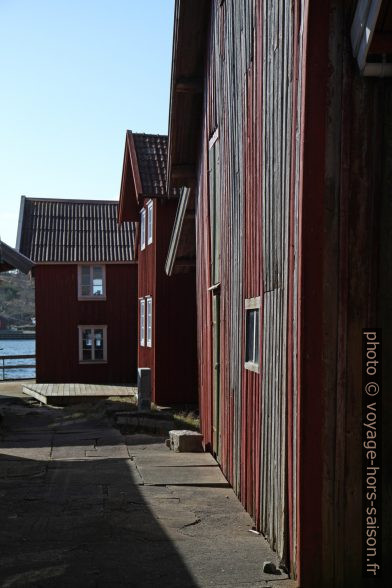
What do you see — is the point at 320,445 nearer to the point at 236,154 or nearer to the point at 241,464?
the point at 241,464

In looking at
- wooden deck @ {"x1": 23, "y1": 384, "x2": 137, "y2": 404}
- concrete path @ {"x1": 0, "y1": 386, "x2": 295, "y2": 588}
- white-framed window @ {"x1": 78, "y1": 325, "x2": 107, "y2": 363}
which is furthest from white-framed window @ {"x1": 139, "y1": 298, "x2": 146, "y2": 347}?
concrete path @ {"x1": 0, "y1": 386, "x2": 295, "y2": 588}

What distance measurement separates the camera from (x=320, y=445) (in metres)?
5.94

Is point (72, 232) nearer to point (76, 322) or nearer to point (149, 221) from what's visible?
point (76, 322)

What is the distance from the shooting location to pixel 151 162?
2294 cm

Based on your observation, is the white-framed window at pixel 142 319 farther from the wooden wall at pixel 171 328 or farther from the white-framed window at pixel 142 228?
the wooden wall at pixel 171 328

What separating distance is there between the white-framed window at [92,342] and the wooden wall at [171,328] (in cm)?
885

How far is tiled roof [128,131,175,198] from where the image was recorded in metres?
21.7

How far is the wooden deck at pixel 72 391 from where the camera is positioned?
24594mm

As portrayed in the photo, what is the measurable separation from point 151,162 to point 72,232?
32.3ft

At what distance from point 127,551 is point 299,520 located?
1.81 meters

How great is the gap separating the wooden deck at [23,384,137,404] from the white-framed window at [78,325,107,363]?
2245mm

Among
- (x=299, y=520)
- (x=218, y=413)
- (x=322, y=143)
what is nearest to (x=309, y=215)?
(x=322, y=143)

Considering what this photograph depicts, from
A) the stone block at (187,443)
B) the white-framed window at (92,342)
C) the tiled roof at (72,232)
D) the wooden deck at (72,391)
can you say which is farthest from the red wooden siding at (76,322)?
the stone block at (187,443)

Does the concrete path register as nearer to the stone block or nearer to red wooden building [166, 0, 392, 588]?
the stone block
